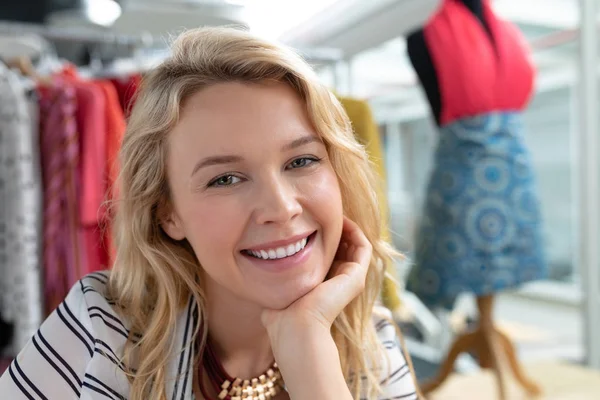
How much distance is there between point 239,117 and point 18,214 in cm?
109

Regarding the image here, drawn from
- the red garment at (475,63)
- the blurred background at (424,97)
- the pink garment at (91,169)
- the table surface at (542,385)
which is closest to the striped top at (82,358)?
the pink garment at (91,169)

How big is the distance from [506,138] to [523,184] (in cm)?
16

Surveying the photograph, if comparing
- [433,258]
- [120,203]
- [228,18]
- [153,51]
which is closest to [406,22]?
Result: [228,18]

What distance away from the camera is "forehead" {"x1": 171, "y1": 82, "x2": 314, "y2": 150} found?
825mm

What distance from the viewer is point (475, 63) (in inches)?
66.4

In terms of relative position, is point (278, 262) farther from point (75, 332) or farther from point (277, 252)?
point (75, 332)

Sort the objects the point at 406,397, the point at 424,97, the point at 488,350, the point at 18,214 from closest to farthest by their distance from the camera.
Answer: the point at 406,397, the point at 18,214, the point at 488,350, the point at 424,97

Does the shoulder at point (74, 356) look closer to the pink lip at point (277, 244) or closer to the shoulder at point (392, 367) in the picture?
the pink lip at point (277, 244)

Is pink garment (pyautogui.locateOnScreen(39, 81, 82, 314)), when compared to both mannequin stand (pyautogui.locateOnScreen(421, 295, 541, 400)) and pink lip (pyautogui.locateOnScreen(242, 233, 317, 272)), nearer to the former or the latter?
pink lip (pyautogui.locateOnScreen(242, 233, 317, 272))

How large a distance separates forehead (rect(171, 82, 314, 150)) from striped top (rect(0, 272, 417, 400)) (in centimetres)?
34

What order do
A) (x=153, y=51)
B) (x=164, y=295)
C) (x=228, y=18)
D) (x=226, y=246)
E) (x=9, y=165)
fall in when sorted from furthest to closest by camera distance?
1. (x=153, y=51)
2. (x=228, y=18)
3. (x=9, y=165)
4. (x=164, y=295)
5. (x=226, y=246)

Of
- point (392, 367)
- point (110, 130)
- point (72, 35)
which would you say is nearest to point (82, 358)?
point (392, 367)

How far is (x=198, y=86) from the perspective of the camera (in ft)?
2.85

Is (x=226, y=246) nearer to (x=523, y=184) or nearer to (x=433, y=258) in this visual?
(x=433, y=258)
